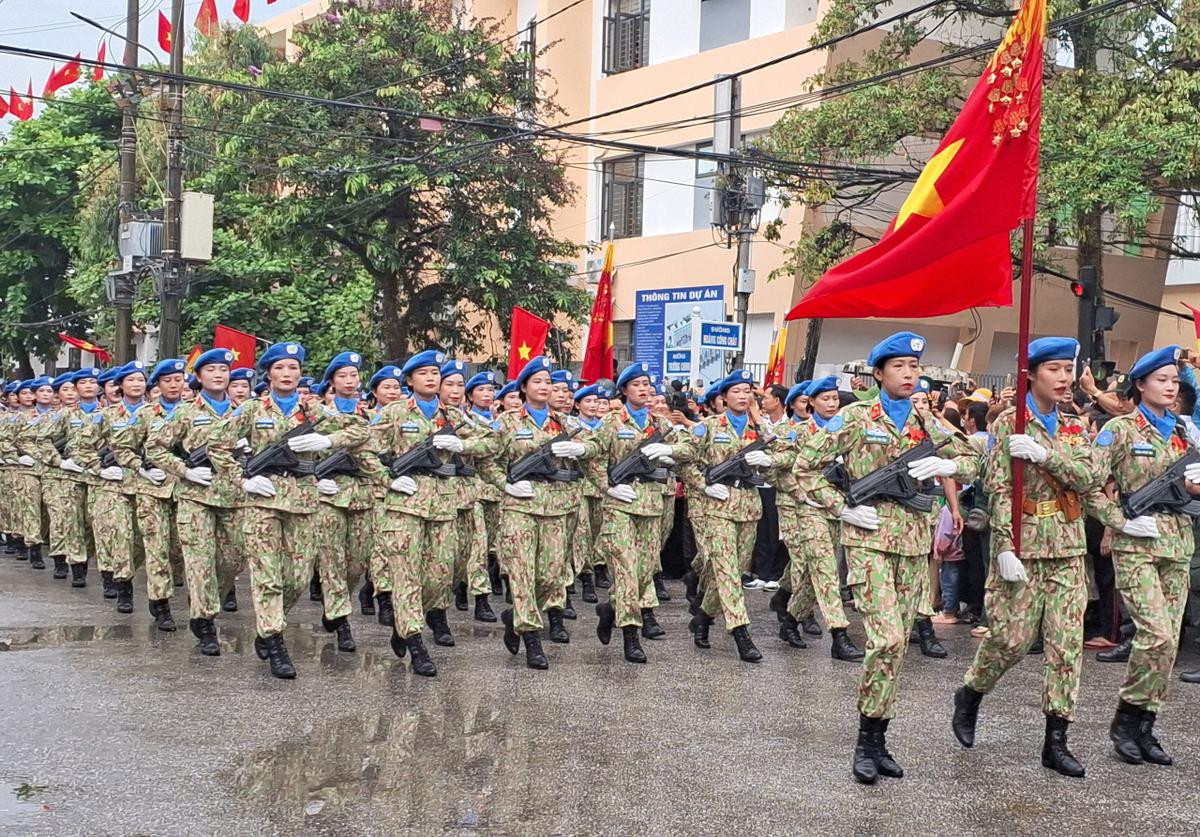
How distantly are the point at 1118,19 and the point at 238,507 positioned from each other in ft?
44.8

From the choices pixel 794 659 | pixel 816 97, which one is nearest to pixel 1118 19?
pixel 816 97

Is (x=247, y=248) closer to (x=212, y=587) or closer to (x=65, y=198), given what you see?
(x=65, y=198)

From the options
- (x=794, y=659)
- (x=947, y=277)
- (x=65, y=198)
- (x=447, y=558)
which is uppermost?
(x=65, y=198)

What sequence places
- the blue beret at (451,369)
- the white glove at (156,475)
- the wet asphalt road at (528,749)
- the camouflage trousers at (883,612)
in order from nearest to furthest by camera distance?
the wet asphalt road at (528,749) < the camouflage trousers at (883,612) < the blue beret at (451,369) < the white glove at (156,475)

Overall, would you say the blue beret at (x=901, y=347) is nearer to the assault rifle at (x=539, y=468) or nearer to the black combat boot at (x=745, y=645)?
the assault rifle at (x=539, y=468)

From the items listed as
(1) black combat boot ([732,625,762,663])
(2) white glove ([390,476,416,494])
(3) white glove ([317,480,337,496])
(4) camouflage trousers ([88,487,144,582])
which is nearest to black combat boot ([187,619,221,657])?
(3) white glove ([317,480,337,496])

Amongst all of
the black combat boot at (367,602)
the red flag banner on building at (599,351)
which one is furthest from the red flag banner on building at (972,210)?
the red flag banner on building at (599,351)

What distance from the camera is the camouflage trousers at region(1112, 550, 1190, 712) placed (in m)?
6.71

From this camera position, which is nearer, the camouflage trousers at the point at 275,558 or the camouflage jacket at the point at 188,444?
the camouflage trousers at the point at 275,558

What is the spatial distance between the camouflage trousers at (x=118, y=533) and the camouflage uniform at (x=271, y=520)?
3.01 meters

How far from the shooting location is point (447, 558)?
9.48 m

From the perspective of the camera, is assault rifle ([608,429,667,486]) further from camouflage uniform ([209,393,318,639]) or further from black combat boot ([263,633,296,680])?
black combat boot ([263,633,296,680])

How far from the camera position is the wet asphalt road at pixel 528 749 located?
18.9ft

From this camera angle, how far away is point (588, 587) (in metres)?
13.5
